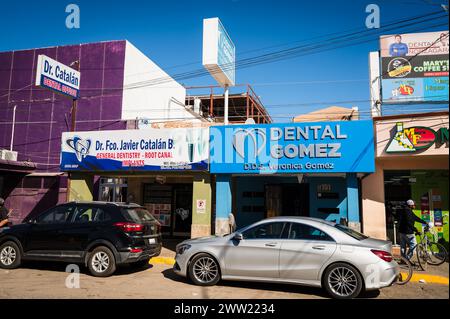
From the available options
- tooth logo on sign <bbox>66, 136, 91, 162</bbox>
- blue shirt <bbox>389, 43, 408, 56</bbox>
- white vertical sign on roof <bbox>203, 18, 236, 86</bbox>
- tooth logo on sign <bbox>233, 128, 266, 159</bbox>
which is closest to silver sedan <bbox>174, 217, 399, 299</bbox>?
A: tooth logo on sign <bbox>233, 128, 266, 159</bbox>

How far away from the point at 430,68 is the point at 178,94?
725 inches

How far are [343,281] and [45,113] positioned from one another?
65.7ft

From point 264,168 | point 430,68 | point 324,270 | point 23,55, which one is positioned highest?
point 23,55

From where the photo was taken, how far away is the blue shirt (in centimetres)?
1470

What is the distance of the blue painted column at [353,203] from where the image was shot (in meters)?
11.3

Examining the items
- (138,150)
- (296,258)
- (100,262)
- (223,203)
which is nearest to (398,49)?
(223,203)

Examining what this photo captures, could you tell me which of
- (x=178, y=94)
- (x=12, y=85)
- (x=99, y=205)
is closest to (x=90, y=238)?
(x=99, y=205)

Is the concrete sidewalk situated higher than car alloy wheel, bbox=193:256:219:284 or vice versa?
car alloy wheel, bbox=193:256:219:284

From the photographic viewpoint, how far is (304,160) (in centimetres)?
1193

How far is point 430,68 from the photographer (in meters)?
14.5

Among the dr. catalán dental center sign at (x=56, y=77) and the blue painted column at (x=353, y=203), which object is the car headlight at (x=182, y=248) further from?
the dr. catalán dental center sign at (x=56, y=77)

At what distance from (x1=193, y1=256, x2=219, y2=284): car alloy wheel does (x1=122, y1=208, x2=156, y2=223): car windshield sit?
213cm

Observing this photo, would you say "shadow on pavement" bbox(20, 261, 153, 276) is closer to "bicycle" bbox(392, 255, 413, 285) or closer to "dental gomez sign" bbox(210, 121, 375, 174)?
"dental gomez sign" bbox(210, 121, 375, 174)
